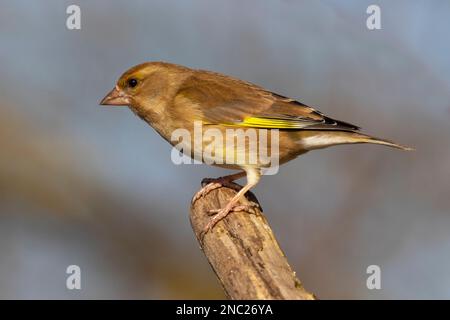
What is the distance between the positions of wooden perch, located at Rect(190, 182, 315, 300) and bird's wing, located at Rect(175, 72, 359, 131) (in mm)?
643

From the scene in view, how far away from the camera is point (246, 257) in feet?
17.3

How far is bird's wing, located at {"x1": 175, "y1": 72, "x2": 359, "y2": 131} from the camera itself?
666 cm

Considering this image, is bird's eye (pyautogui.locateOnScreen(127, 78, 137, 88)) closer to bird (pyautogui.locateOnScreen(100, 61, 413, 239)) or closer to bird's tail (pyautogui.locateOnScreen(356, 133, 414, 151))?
bird (pyautogui.locateOnScreen(100, 61, 413, 239))

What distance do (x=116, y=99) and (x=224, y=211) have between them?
1.53 m

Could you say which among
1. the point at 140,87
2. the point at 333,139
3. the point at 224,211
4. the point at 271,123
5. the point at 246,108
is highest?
the point at 140,87

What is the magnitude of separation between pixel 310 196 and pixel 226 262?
279 cm

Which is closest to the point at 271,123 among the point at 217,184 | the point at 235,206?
the point at 217,184

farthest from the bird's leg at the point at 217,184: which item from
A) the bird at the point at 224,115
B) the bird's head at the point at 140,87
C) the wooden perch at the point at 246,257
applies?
the bird's head at the point at 140,87

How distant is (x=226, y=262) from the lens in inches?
210

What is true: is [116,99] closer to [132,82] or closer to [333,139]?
[132,82]

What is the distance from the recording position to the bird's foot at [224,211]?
589cm

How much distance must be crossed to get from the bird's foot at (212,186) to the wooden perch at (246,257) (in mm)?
94

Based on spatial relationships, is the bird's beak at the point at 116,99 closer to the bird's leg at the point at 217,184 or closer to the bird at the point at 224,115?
the bird at the point at 224,115

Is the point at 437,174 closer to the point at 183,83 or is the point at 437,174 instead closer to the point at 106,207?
the point at 183,83
